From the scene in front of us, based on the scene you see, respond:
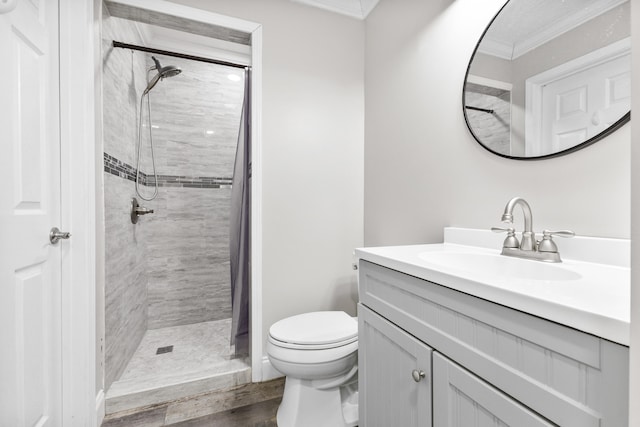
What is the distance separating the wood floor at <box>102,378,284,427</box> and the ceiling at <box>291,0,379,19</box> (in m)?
2.36

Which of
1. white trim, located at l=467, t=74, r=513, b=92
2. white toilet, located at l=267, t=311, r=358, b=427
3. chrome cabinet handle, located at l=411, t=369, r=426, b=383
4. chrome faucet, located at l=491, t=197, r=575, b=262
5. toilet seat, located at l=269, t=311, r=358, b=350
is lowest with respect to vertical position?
white toilet, located at l=267, t=311, r=358, b=427

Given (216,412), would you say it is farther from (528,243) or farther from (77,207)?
(528,243)

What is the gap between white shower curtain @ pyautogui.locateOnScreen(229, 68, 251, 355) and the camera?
5.82ft

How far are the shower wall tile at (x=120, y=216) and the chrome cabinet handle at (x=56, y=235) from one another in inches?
10.7

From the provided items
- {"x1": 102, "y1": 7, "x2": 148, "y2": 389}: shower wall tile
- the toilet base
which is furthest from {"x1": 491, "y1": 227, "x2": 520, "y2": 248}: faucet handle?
{"x1": 102, "y1": 7, "x2": 148, "y2": 389}: shower wall tile

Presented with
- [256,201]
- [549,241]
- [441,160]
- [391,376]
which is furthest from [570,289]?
[256,201]

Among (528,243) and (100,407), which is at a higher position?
(528,243)

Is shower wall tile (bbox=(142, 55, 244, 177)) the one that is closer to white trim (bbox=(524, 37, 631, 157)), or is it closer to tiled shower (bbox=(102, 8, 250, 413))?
tiled shower (bbox=(102, 8, 250, 413))

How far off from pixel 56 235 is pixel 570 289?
1.69 m

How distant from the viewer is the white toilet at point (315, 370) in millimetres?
1282

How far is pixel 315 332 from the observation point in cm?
140

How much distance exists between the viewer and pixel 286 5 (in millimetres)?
1794

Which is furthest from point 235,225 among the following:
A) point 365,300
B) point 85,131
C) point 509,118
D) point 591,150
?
point 591,150

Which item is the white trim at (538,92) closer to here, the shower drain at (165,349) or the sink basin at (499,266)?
the sink basin at (499,266)
